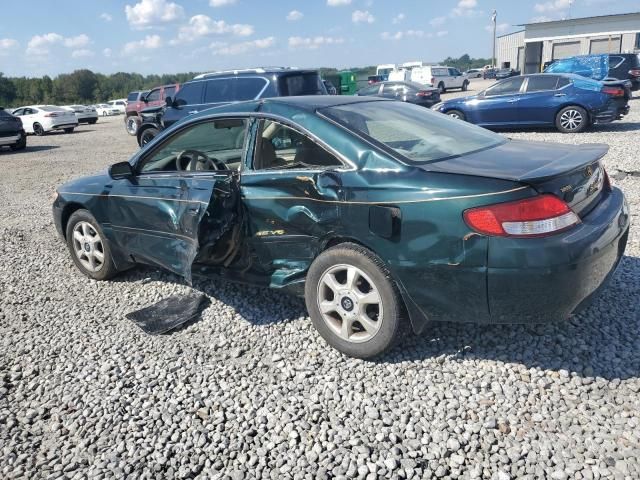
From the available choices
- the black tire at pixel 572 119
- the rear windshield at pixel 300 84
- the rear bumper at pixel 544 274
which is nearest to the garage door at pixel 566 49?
the black tire at pixel 572 119

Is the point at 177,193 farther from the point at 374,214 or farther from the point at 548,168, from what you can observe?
the point at 548,168

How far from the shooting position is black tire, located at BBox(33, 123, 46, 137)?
82.3 feet

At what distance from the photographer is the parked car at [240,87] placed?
10422 mm

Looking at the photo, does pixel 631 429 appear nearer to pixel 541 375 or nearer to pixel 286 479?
pixel 541 375

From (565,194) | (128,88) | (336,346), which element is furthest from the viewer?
(128,88)

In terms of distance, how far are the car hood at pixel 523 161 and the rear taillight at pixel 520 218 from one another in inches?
4.9

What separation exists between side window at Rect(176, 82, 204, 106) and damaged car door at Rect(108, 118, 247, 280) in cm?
763

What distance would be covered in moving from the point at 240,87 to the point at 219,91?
72 centimetres

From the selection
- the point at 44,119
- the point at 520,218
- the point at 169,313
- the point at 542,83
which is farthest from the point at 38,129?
the point at 520,218

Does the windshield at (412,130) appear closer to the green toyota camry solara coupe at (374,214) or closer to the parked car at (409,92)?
the green toyota camry solara coupe at (374,214)

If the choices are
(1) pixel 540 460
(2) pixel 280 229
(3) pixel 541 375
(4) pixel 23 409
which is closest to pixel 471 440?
(1) pixel 540 460

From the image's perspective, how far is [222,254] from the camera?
3830mm

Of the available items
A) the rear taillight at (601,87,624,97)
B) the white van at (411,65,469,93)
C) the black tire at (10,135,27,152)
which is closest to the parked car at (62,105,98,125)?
the black tire at (10,135,27,152)

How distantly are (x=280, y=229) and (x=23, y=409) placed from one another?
1.84 metres
